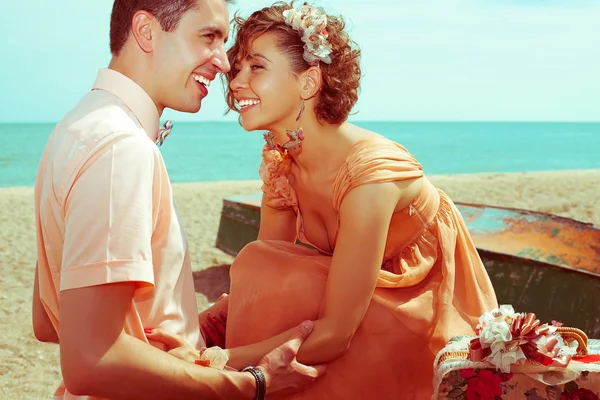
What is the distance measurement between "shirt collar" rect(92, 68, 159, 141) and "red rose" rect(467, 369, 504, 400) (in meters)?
1.38

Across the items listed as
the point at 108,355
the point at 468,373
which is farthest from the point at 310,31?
the point at 108,355

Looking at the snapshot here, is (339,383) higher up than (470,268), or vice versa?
(470,268)

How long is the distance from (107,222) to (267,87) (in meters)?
1.21

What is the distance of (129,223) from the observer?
6.09ft

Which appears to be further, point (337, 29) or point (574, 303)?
point (574, 303)

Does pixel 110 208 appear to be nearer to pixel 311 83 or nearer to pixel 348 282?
pixel 348 282

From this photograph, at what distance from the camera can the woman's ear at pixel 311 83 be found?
2936mm

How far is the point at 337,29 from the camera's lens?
309 cm

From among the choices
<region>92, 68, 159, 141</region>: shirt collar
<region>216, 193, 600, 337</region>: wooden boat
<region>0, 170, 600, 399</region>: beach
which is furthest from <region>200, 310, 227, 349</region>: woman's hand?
<region>216, 193, 600, 337</region>: wooden boat

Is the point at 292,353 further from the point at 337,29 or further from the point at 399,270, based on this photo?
the point at 337,29

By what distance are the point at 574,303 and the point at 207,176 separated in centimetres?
3004

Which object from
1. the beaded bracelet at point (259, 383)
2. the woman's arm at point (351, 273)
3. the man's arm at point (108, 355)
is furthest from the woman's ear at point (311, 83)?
the man's arm at point (108, 355)

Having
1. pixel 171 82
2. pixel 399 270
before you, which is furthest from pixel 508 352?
pixel 171 82

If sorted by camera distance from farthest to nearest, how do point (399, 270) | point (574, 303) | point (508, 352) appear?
point (574, 303) < point (399, 270) < point (508, 352)
